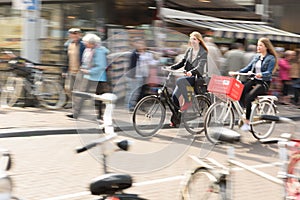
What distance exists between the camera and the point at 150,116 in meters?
6.15

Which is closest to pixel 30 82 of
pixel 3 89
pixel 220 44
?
pixel 3 89

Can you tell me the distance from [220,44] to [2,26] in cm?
676

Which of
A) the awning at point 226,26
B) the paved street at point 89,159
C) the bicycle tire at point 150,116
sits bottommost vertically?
the paved street at point 89,159

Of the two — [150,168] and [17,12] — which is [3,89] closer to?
[17,12]

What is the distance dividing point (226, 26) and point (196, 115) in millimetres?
12357

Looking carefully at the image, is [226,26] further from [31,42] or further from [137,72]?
[137,72]

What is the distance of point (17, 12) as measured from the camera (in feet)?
52.6

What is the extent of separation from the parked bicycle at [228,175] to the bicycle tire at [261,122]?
4.38m

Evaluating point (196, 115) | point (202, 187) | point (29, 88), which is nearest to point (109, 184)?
point (202, 187)

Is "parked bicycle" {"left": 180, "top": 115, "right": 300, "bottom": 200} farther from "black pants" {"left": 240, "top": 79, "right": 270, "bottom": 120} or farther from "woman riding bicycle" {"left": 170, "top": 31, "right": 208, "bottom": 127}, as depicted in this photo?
"black pants" {"left": 240, "top": 79, "right": 270, "bottom": 120}

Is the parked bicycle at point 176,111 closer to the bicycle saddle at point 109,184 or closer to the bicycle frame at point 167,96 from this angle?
the bicycle frame at point 167,96

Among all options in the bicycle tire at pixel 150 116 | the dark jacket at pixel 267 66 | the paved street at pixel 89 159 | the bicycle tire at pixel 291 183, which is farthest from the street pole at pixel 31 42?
the bicycle tire at pixel 291 183

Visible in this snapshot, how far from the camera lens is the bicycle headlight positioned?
3300 mm

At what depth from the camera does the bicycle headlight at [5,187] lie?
330 cm
